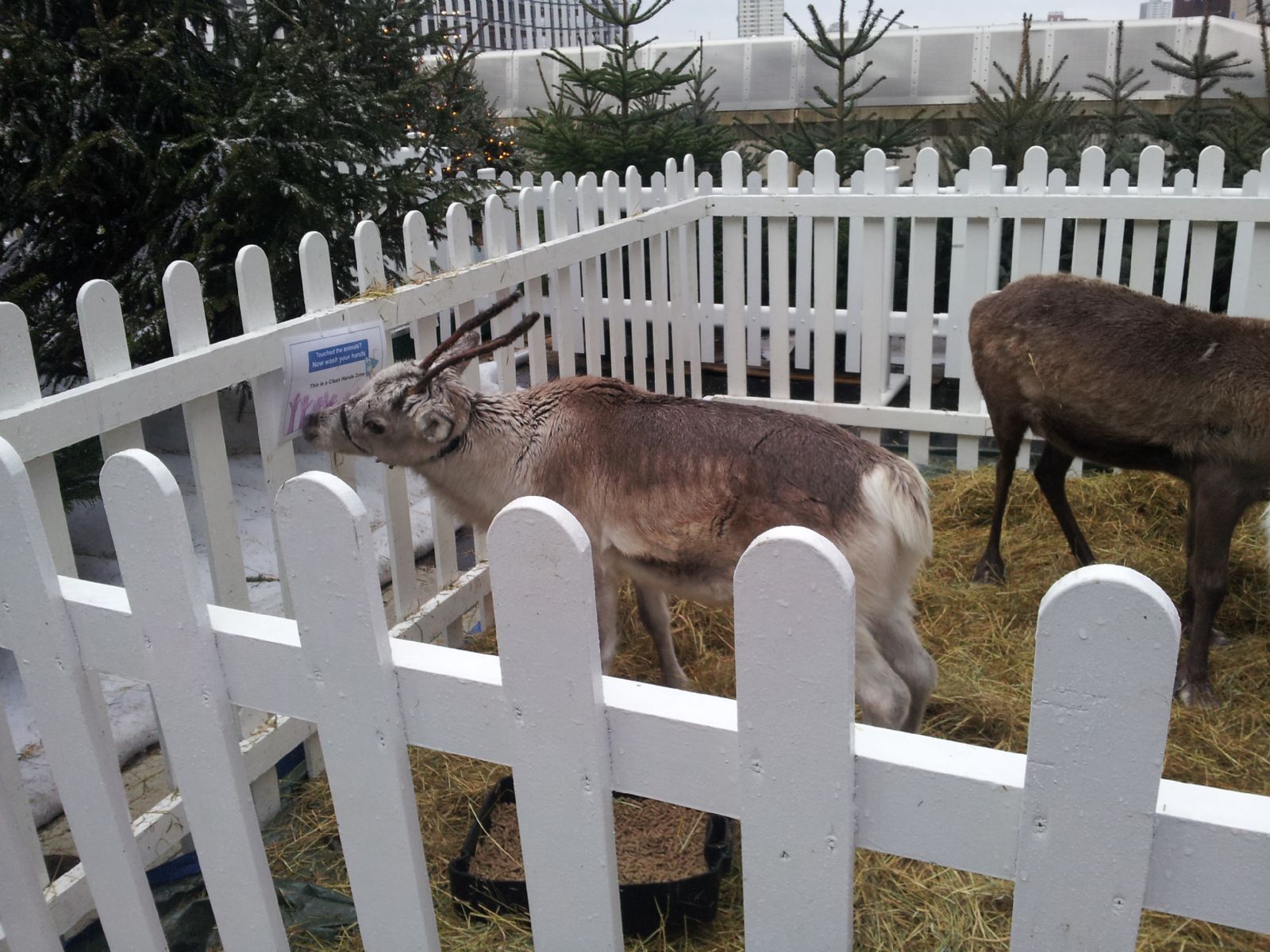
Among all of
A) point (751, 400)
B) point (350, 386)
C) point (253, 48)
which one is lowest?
point (751, 400)

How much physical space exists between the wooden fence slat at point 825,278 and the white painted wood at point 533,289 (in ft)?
6.77

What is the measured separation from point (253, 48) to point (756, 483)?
3392 mm

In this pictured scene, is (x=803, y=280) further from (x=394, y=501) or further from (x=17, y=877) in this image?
(x=17, y=877)

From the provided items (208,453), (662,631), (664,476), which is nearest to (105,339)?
(208,453)

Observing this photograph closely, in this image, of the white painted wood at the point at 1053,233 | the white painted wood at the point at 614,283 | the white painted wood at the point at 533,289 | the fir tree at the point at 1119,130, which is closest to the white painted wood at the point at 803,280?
the white painted wood at the point at 614,283

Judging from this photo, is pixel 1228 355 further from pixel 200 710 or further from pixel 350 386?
pixel 200 710

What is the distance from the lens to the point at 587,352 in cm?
516

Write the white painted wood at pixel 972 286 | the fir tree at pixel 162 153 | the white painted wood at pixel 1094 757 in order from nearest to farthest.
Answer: the white painted wood at pixel 1094 757
the fir tree at pixel 162 153
the white painted wood at pixel 972 286

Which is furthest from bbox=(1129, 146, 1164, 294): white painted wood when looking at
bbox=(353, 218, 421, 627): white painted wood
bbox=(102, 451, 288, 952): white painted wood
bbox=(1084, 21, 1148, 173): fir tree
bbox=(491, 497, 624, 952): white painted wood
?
bbox=(102, 451, 288, 952): white painted wood

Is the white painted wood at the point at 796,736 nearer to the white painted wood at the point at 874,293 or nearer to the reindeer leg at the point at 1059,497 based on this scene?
the reindeer leg at the point at 1059,497

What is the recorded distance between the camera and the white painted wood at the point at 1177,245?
5391 mm

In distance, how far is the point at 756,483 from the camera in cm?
287

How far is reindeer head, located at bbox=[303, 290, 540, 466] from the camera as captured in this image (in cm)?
311

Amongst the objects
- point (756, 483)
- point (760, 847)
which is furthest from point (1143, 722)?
point (756, 483)
